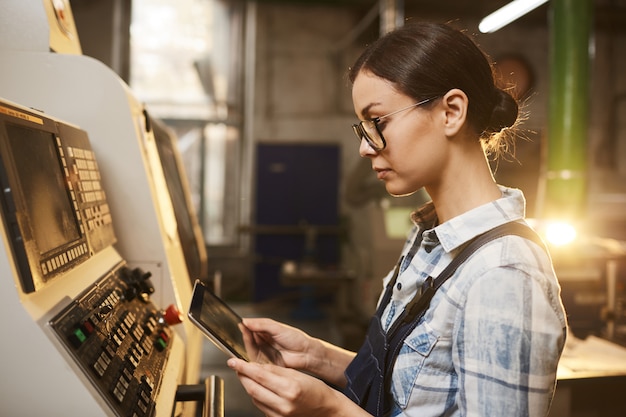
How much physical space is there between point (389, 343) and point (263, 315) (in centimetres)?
444

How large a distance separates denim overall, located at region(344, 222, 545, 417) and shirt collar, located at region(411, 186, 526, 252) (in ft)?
0.05

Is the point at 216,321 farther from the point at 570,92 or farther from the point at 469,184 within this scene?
the point at 570,92

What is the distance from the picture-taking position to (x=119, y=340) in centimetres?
81

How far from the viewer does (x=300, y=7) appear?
19.5 ft

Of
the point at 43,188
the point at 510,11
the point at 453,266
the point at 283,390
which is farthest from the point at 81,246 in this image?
the point at 510,11

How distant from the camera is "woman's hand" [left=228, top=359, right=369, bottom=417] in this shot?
31.1 inches

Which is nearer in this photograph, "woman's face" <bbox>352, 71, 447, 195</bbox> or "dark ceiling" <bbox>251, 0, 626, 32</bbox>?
"woman's face" <bbox>352, 71, 447, 195</bbox>

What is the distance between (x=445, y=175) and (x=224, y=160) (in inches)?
210

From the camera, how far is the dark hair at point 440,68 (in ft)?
2.96

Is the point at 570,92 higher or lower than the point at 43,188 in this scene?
higher

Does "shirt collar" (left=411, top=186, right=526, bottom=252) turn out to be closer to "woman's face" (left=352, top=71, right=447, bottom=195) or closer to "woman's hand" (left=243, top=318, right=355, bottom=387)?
"woman's face" (left=352, top=71, right=447, bottom=195)

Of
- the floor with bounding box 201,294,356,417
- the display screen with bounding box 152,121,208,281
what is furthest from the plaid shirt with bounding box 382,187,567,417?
the floor with bounding box 201,294,356,417

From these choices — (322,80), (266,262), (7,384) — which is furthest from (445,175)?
(322,80)

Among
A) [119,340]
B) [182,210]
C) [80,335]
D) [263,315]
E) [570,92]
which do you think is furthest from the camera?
[263,315]
